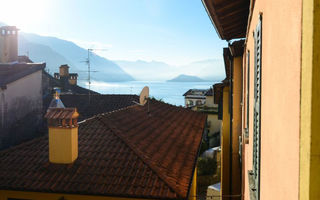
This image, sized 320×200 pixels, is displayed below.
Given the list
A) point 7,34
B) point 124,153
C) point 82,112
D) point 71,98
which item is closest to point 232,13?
point 124,153

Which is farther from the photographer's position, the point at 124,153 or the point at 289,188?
the point at 124,153

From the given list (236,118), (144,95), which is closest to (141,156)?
(236,118)

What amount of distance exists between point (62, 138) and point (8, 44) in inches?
374

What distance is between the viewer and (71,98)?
809 inches

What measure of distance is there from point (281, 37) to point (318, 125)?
86 centimetres

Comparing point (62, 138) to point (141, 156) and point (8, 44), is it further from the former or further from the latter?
point (8, 44)

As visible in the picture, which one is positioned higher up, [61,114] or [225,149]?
[61,114]

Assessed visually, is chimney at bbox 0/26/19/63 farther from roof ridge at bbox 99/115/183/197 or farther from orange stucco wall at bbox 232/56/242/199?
orange stucco wall at bbox 232/56/242/199

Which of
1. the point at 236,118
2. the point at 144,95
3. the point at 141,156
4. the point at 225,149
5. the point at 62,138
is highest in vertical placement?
the point at 144,95

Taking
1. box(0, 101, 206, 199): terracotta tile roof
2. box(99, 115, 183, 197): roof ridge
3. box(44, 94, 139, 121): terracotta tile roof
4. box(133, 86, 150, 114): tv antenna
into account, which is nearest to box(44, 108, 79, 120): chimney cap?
box(0, 101, 206, 199): terracotta tile roof

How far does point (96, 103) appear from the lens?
1947cm

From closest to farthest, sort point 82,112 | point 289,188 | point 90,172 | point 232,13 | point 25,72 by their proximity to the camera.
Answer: point 289,188 < point 232,13 < point 90,172 < point 25,72 < point 82,112

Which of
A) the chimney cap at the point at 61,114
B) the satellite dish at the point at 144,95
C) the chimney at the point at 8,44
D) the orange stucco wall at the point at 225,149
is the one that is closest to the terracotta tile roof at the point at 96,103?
the chimney at the point at 8,44

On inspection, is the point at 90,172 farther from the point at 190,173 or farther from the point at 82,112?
the point at 82,112
